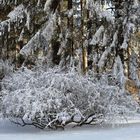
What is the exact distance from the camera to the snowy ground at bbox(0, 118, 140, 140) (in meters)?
10.5

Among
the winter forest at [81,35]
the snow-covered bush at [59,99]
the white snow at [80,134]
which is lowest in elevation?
the white snow at [80,134]

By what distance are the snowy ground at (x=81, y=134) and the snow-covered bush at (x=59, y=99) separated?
0.31 m

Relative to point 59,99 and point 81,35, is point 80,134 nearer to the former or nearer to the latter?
point 59,99

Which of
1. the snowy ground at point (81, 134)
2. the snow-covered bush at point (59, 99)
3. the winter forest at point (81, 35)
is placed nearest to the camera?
the snowy ground at point (81, 134)

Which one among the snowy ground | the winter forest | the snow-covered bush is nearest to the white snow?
the snowy ground

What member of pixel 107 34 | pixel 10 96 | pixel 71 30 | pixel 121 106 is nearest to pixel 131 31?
pixel 107 34

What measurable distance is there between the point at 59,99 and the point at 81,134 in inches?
46.3

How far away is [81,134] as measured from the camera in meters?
11.2

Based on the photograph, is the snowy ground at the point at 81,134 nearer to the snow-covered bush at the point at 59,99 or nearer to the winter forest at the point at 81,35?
the snow-covered bush at the point at 59,99

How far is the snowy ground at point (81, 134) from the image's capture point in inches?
414

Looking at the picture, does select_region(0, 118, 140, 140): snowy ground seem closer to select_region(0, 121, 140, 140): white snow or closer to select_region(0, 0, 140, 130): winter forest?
select_region(0, 121, 140, 140): white snow

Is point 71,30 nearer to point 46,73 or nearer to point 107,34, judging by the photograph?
point 107,34

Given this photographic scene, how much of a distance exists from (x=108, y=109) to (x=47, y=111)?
64.9 inches

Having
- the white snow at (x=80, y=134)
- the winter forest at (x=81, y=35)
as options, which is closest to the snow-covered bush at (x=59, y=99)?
the white snow at (x=80, y=134)
